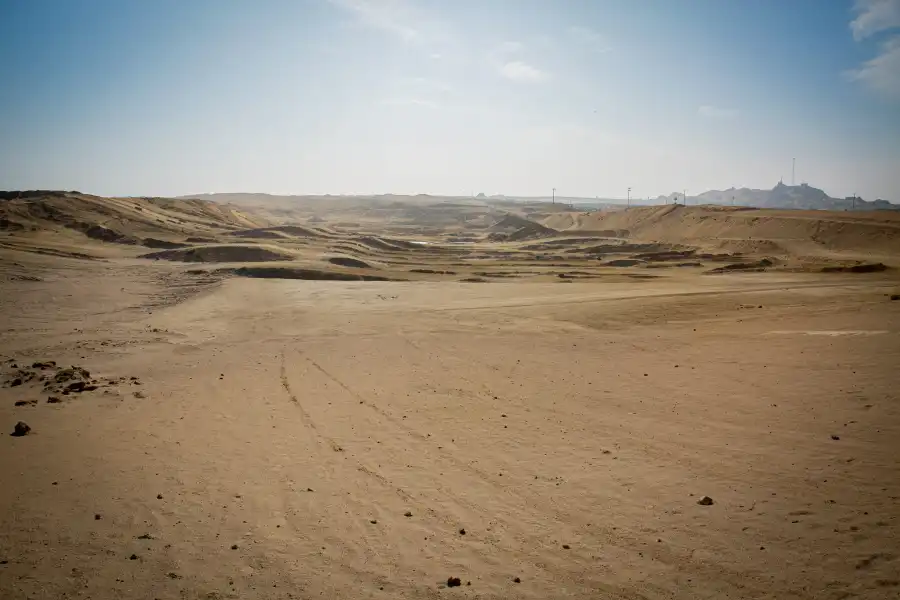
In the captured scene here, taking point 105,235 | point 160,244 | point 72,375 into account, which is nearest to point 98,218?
point 105,235

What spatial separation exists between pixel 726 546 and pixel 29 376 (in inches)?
543

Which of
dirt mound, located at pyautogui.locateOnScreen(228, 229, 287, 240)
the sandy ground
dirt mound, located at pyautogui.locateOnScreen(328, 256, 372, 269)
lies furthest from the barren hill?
dirt mound, located at pyautogui.locateOnScreen(228, 229, 287, 240)

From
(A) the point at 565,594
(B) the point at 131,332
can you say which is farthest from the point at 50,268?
(A) the point at 565,594

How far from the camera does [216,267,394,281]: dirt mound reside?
3166 centimetres

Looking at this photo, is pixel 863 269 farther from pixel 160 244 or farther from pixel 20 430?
pixel 160 244

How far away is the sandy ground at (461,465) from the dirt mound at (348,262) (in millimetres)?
21140

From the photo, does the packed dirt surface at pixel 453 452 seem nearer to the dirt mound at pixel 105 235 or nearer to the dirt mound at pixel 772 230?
the dirt mound at pixel 105 235

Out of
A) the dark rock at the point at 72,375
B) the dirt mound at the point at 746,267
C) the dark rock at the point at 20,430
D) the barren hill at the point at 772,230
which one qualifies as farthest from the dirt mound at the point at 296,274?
the barren hill at the point at 772,230

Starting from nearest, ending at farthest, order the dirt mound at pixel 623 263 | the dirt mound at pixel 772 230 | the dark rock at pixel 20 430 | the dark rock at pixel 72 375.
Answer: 1. the dark rock at pixel 20 430
2. the dark rock at pixel 72 375
3. the dirt mound at pixel 623 263
4. the dirt mound at pixel 772 230

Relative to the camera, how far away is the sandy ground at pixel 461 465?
220 inches

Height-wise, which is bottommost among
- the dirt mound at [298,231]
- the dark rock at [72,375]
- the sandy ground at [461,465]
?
the sandy ground at [461,465]

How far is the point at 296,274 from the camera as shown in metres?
32.3

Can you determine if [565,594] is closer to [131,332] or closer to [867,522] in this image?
[867,522]

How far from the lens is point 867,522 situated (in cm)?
618
